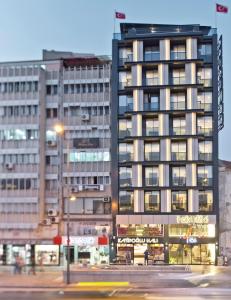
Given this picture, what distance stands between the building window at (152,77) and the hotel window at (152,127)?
4489mm

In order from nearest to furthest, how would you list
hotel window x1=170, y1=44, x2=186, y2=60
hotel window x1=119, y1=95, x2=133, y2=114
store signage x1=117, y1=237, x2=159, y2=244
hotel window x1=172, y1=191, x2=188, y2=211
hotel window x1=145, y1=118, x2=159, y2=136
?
1. store signage x1=117, y1=237, x2=159, y2=244
2. hotel window x1=172, y1=191, x2=188, y2=211
3. hotel window x1=145, y1=118, x2=159, y2=136
4. hotel window x1=170, y1=44, x2=186, y2=60
5. hotel window x1=119, y1=95, x2=133, y2=114

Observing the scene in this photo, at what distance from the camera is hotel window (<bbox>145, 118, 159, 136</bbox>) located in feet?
230

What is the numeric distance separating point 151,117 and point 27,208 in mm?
18324

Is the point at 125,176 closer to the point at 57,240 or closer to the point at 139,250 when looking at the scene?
the point at 139,250

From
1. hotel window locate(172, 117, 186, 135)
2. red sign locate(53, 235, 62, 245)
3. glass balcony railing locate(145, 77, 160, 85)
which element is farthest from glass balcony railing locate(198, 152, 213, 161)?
red sign locate(53, 235, 62, 245)

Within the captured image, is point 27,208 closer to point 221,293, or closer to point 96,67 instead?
point 96,67

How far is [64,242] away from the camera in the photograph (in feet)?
222

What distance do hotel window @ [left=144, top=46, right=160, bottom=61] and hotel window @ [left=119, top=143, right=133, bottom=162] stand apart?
10834 mm

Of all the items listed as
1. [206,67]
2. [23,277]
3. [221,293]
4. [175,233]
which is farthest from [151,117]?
[221,293]

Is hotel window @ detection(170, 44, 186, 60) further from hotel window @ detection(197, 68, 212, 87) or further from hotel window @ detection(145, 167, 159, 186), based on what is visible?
hotel window @ detection(145, 167, 159, 186)

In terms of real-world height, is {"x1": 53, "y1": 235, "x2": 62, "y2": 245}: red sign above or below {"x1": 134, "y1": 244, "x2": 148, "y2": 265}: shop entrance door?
above

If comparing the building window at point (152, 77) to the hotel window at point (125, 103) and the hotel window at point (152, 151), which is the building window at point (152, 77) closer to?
the hotel window at point (125, 103)

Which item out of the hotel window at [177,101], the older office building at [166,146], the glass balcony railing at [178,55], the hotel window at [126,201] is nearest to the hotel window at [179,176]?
the older office building at [166,146]

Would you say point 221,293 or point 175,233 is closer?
point 221,293
